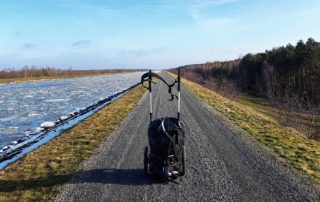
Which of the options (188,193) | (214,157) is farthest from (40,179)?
(214,157)

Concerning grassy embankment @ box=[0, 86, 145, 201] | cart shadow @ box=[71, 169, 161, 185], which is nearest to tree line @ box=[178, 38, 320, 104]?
grassy embankment @ box=[0, 86, 145, 201]

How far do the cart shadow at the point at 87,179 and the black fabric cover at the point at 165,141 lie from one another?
0.57 metres

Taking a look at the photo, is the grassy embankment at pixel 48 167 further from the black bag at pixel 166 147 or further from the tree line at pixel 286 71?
the tree line at pixel 286 71

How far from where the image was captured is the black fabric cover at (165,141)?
26.0ft

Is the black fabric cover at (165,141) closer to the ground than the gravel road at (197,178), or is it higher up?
higher up

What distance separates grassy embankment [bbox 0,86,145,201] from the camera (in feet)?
26.0

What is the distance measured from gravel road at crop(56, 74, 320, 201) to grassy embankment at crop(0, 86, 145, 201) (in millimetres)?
418

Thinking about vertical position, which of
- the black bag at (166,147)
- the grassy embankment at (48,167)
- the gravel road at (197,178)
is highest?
the black bag at (166,147)

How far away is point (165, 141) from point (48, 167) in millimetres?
3997

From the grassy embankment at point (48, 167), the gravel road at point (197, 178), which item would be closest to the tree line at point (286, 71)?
the gravel road at point (197, 178)

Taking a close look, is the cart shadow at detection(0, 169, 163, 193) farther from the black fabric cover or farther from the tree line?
the tree line

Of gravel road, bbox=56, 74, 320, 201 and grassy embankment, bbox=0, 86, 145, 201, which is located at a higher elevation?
gravel road, bbox=56, 74, 320, 201

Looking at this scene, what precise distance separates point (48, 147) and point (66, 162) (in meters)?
3.03

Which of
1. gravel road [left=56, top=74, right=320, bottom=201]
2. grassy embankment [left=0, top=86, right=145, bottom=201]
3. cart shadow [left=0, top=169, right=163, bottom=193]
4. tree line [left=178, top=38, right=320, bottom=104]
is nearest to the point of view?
gravel road [left=56, top=74, right=320, bottom=201]
